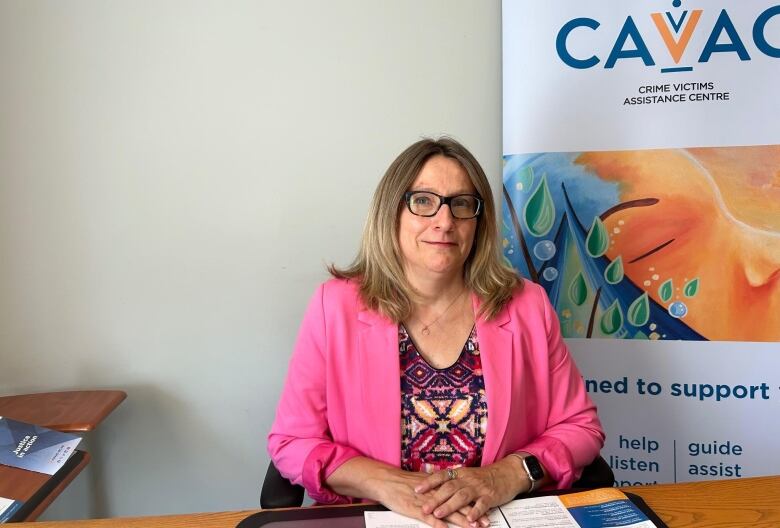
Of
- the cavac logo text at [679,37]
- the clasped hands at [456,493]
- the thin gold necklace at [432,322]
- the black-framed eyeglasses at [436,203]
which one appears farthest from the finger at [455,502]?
the cavac logo text at [679,37]

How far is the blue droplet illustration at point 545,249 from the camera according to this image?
7.25 feet

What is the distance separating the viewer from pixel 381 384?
1.60m

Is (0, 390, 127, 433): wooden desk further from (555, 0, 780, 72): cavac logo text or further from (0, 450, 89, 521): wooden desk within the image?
(555, 0, 780, 72): cavac logo text

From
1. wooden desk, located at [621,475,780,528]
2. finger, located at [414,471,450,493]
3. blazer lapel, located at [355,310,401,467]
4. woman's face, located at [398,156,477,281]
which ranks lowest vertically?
wooden desk, located at [621,475,780,528]

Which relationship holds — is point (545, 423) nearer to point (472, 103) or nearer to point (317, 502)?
point (317, 502)

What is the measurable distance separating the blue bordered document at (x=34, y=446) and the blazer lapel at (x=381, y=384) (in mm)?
769

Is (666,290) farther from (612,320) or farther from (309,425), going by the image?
(309,425)

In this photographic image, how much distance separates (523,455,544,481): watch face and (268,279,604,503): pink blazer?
7cm

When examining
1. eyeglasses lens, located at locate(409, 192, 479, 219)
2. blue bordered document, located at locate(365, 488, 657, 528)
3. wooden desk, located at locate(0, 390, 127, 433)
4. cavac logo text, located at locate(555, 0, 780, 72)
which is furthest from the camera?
cavac logo text, located at locate(555, 0, 780, 72)

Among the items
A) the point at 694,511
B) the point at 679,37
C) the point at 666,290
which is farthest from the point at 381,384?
the point at 679,37

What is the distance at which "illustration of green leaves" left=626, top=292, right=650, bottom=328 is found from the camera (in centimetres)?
219

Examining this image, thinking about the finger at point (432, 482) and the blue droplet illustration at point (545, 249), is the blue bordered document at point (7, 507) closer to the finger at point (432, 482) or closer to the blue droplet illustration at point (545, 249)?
the finger at point (432, 482)

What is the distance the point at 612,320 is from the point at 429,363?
899 millimetres

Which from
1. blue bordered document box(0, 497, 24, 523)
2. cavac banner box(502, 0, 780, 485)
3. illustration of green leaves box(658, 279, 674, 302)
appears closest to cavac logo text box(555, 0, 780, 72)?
cavac banner box(502, 0, 780, 485)
